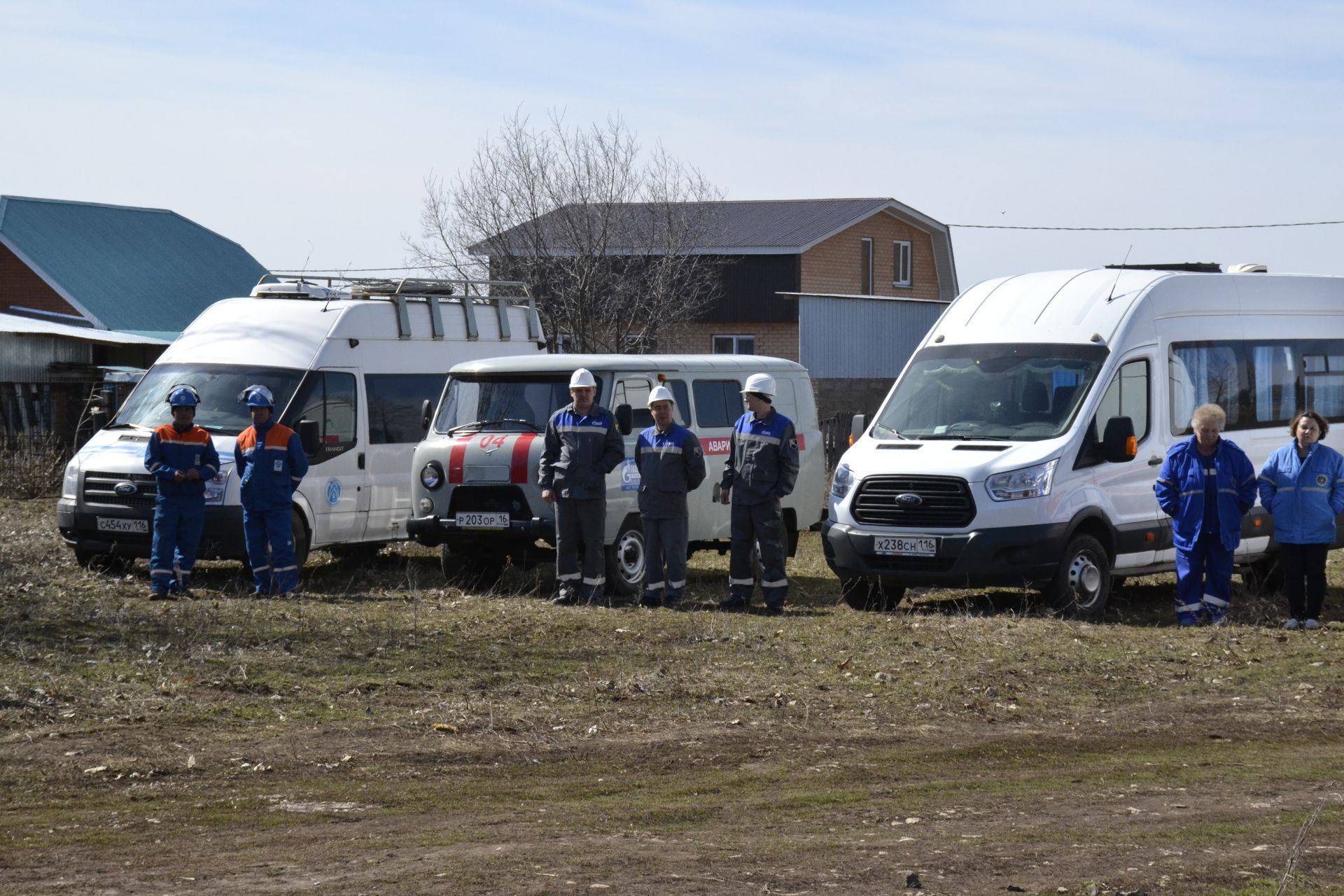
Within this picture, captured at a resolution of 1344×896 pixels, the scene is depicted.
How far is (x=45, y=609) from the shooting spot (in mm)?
11789

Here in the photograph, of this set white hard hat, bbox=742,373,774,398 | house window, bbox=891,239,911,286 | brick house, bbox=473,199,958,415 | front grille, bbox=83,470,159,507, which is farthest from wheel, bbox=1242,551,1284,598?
house window, bbox=891,239,911,286

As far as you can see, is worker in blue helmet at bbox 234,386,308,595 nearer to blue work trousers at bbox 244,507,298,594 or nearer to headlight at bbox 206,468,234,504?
blue work trousers at bbox 244,507,298,594

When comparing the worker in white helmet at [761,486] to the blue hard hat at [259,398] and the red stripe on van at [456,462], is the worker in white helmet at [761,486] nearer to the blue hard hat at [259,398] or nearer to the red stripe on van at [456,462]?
the red stripe on van at [456,462]

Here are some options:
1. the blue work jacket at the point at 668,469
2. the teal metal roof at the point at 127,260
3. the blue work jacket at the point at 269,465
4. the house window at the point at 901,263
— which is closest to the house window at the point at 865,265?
the house window at the point at 901,263

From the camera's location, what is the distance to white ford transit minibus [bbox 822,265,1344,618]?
12.1m

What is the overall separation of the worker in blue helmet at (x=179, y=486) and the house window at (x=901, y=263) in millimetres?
37107

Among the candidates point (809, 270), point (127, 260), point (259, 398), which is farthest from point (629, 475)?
point (127, 260)

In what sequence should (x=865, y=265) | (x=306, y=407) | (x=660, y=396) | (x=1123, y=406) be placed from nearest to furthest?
(x=1123, y=406)
(x=660, y=396)
(x=306, y=407)
(x=865, y=265)

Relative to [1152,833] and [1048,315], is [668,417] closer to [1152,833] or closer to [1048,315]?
[1048,315]

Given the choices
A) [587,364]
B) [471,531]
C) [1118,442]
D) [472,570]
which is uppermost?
[587,364]

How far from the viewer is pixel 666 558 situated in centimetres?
1332

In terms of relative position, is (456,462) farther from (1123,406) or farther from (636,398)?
(1123,406)

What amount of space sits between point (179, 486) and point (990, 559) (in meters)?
6.49

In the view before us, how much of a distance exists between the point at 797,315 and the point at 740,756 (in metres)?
36.0
